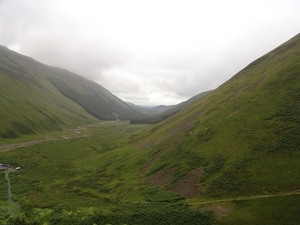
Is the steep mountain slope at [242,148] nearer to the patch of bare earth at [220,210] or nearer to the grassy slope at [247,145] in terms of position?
the grassy slope at [247,145]

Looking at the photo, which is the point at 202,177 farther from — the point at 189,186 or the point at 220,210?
the point at 220,210

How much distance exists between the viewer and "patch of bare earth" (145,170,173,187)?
5127 centimetres

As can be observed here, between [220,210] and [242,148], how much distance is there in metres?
19.8

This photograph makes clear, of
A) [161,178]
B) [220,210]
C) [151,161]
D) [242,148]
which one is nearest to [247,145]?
[242,148]

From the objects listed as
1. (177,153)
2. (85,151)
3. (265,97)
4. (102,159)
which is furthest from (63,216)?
(85,151)

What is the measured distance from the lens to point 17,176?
7006 centimetres

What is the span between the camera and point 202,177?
152 feet

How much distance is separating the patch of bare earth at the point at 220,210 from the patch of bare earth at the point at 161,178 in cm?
1620

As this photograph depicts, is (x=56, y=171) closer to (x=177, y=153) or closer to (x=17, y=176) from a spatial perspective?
(x=17, y=176)

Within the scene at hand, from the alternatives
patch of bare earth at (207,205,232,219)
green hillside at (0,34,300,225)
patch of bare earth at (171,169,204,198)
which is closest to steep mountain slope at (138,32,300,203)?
patch of bare earth at (171,169,204,198)

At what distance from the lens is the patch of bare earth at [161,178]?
51.3 m

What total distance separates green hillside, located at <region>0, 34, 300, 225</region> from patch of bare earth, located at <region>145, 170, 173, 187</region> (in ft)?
1.02

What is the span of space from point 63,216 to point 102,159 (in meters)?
51.3

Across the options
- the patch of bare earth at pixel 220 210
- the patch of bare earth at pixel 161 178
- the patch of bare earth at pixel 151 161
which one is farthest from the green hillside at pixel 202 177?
the patch of bare earth at pixel 161 178
